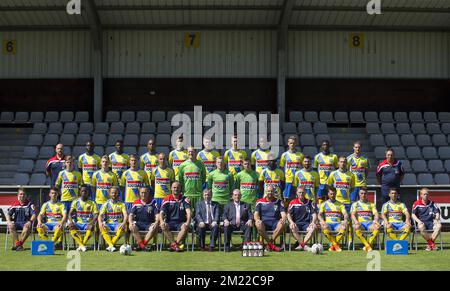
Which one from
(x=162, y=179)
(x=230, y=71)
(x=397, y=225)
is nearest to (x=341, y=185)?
(x=397, y=225)

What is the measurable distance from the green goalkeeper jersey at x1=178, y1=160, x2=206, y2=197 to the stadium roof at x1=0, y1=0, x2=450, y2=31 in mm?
8565

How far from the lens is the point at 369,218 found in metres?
14.6

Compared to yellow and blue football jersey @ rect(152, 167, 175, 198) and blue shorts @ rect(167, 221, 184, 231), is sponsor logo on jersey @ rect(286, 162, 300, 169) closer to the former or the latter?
yellow and blue football jersey @ rect(152, 167, 175, 198)

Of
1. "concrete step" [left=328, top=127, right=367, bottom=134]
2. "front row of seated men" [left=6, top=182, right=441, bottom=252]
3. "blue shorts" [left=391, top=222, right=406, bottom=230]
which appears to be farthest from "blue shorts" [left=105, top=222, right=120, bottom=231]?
"concrete step" [left=328, top=127, right=367, bottom=134]

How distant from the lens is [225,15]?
2383cm

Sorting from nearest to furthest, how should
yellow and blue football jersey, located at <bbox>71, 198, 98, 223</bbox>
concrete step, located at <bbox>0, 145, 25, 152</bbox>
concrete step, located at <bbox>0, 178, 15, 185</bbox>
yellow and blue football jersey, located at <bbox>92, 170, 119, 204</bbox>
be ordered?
yellow and blue football jersey, located at <bbox>71, 198, 98, 223</bbox> < yellow and blue football jersey, located at <bbox>92, 170, 119, 204</bbox> < concrete step, located at <bbox>0, 178, 15, 185</bbox> < concrete step, located at <bbox>0, 145, 25, 152</bbox>

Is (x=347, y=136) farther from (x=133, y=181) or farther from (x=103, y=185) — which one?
(x=103, y=185)

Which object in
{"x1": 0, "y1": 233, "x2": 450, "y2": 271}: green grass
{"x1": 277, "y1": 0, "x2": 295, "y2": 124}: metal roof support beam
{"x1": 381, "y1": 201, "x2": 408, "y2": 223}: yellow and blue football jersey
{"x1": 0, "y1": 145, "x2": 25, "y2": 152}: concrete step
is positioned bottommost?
{"x1": 0, "y1": 233, "x2": 450, "y2": 271}: green grass

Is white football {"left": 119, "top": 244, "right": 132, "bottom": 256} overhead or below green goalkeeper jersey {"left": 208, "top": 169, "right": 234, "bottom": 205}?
below

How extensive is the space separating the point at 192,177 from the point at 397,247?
4.48 m

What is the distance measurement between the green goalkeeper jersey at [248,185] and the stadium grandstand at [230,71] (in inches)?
329

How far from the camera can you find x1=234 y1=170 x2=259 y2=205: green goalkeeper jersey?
15094 mm
